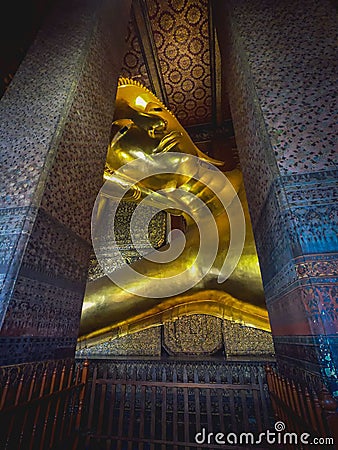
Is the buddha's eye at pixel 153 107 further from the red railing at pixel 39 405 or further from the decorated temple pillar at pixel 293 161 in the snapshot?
the red railing at pixel 39 405

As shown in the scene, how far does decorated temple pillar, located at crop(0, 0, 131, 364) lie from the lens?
1122mm

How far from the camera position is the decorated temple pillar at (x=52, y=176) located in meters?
1.12

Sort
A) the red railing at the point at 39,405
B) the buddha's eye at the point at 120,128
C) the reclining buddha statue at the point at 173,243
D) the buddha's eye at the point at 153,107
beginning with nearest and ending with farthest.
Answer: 1. the red railing at the point at 39,405
2. the reclining buddha statue at the point at 173,243
3. the buddha's eye at the point at 120,128
4. the buddha's eye at the point at 153,107

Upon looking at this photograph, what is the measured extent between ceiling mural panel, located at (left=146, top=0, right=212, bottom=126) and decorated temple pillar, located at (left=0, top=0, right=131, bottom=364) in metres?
1.63

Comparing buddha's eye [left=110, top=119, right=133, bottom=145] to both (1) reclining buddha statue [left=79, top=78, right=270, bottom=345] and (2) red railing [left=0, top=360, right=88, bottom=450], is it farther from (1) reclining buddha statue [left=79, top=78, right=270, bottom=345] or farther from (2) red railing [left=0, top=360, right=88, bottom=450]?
(2) red railing [left=0, top=360, right=88, bottom=450]

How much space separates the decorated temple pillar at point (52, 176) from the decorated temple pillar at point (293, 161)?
111 centimetres

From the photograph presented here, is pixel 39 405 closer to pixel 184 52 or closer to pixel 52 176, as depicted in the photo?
pixel 52 176

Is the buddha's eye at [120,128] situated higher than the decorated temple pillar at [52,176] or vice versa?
the buddha's eye at [120,128]

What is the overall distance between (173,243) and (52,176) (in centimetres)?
172

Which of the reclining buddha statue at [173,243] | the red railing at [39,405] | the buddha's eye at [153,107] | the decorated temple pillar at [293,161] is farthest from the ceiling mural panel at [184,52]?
the red railing at [39,405]

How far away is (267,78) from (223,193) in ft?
4.57

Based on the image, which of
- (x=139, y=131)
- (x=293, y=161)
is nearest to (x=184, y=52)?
(x=139, y=131)

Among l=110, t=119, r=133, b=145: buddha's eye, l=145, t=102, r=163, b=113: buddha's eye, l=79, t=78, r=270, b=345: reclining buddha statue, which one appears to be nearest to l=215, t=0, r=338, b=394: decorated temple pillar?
l=79, t=78, r=270, b=345: reclining buddha statue

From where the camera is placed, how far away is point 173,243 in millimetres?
2857
